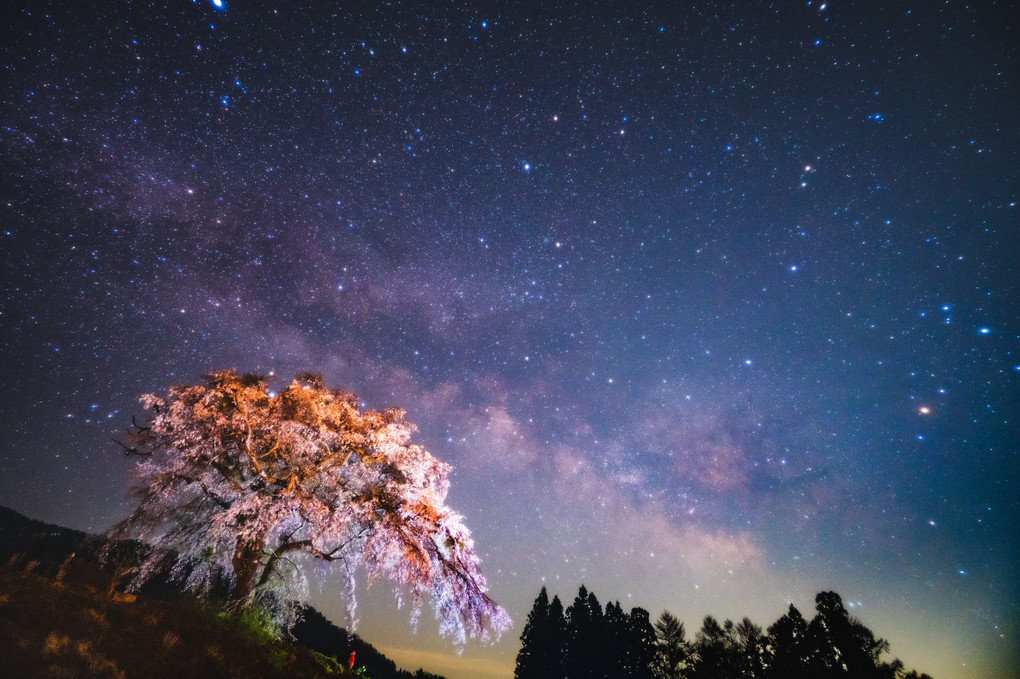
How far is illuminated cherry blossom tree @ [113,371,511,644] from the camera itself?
11789 millimetres

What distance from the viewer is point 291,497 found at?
11547 mm

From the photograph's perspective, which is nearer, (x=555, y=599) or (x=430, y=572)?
(x=430, y=572)

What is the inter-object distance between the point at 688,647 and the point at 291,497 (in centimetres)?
5096

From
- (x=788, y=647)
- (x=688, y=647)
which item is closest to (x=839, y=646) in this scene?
(x=788, y=647)

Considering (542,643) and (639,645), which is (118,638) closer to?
(542,643)

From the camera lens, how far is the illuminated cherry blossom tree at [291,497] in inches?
464

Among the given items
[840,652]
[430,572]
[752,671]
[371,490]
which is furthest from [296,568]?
[752,671]

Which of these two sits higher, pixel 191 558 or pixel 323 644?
pixel 191 558

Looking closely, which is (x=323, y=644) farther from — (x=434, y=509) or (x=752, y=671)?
(x=434, y=509)

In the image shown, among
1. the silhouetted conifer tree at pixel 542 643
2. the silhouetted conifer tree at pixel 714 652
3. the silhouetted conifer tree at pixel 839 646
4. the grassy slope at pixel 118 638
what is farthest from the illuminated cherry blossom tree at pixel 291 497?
the silhouetted conifer tree at pixel 542 643

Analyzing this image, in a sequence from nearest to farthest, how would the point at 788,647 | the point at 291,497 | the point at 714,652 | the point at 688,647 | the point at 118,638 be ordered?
the point at 118,638 < the point at 291,497 < the point at 788,647 < the point at 714,652 < the point at 688,647

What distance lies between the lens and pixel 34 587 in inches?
324

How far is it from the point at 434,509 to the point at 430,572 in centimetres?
176

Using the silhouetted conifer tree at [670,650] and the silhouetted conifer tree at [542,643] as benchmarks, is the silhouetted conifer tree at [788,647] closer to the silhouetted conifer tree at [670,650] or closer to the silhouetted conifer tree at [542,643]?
the silhouetted conifer tree at [670,650]
